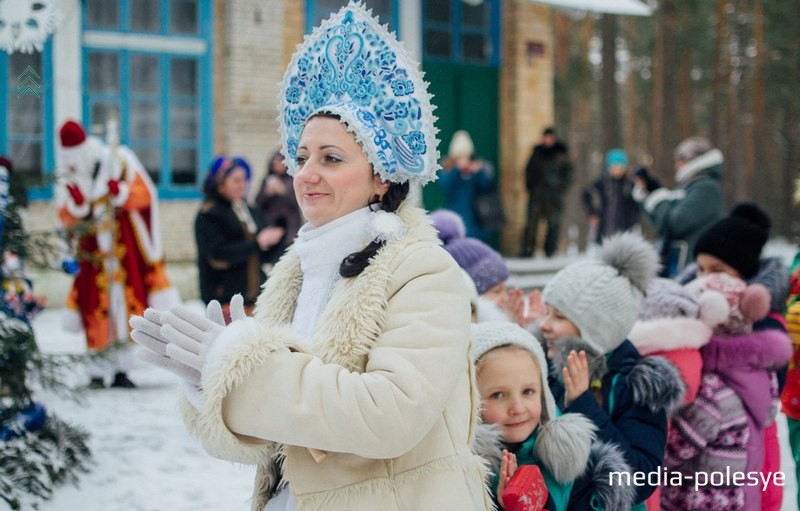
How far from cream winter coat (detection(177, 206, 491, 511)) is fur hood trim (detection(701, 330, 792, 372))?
192 cm

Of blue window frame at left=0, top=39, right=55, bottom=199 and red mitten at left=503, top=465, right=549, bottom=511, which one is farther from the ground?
blue window frame at left=0, top=39, right=55, bottom=199

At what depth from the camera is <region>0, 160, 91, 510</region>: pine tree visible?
380cm

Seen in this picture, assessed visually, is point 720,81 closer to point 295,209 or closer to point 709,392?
point 295,209

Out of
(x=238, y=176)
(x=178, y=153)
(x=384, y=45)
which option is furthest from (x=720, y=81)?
(x=384, y=45)

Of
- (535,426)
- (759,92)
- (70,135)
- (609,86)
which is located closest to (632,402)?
(535,426)

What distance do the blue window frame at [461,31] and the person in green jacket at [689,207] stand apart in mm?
6218

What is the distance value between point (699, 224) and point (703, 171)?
0.47 metres

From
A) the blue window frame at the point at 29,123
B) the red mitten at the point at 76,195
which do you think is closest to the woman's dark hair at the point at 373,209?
the red mitten at the point at 76,195

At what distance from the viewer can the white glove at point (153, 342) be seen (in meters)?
1.58

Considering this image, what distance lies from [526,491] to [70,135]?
5105 millimetres

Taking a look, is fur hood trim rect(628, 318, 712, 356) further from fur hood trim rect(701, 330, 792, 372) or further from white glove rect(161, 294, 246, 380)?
white glove rect(161, 294, 246, 380)

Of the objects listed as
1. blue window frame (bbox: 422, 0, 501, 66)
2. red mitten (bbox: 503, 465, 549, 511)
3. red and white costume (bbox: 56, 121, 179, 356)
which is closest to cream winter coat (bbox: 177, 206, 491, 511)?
red mitten (bbox: 503, 465, 549, 511)

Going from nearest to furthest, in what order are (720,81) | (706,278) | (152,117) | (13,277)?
(706,278) < (13,277) < (152,117) < (720,81)

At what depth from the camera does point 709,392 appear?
3.30 metres
